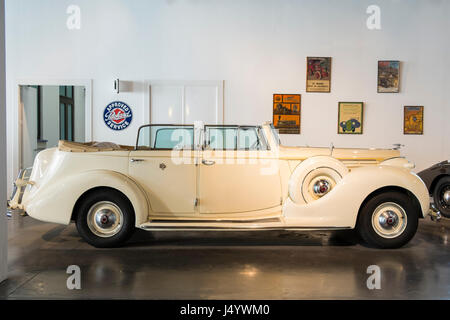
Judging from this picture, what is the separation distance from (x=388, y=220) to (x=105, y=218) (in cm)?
320

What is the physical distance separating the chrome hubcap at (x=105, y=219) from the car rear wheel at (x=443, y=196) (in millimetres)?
5116

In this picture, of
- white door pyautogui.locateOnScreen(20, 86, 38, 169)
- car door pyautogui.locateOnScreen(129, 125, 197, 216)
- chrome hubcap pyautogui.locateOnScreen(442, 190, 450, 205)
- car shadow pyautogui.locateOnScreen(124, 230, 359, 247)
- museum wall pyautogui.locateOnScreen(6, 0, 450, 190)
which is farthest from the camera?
white door pyautogui.locateOnScreen(20, 86, 38, 169)

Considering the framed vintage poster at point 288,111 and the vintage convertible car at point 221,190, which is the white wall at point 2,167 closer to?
the vintage convertible car at point 221,190

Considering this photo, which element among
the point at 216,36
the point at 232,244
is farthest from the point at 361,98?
→ the point at 232,244

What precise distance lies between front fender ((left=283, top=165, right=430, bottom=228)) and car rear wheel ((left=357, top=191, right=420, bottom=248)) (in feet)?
0.38

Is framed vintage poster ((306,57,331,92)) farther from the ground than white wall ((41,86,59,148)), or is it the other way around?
framed vintage poster ((306,57,331,92))

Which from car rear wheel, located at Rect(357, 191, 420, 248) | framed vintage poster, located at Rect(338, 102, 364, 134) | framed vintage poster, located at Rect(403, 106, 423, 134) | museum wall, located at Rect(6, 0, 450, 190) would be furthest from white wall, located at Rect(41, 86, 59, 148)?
car rear wheel, located at Rect(357, 191, 420, 248)

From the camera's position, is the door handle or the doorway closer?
the door handle

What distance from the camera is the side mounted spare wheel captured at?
4.53m

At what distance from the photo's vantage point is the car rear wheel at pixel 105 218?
4488mm

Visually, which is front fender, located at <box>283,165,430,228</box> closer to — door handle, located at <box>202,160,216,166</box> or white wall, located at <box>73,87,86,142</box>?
door handle, located at <box>202,160,216,166</box>

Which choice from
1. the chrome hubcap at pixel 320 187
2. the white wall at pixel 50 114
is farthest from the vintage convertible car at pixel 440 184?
the white wall at pixel 50 114

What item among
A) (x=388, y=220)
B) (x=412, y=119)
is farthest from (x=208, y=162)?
(x=412, y=119)
